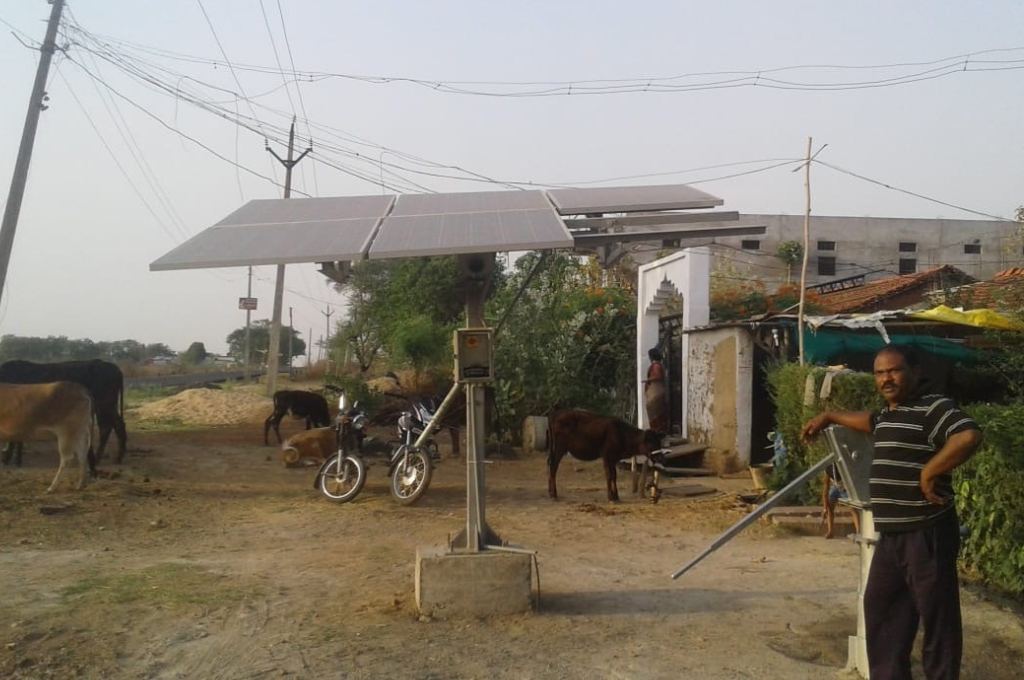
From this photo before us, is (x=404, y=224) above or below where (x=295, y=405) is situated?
above

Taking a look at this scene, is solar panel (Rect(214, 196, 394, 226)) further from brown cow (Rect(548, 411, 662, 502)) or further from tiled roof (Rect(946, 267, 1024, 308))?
tiled roof (Rect(946, 267, 1024, 308))

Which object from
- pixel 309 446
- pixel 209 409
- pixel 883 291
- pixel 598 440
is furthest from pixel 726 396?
pixel 209 409

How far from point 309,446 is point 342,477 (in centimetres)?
294

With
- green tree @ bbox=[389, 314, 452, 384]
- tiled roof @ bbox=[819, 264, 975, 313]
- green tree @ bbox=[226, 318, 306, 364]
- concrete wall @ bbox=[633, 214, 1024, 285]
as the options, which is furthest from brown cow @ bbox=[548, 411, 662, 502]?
green tree @ bbox=[226, 318, 306, 364]

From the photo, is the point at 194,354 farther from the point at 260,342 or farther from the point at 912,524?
the point at 912,524

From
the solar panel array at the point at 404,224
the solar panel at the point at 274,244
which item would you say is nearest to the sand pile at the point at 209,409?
the solar panel array at the point at 404,224

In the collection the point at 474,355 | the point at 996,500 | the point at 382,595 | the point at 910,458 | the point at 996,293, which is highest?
the point at 996,293

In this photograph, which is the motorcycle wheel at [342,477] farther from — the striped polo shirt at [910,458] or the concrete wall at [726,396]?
the striped polo shirt at [910,458]

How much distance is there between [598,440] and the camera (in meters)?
10.5

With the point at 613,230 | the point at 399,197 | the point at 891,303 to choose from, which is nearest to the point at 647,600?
the point at 613,230

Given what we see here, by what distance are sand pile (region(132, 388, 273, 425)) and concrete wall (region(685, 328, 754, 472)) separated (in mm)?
Answer: 12280

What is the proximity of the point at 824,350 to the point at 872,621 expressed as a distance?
8200 mm

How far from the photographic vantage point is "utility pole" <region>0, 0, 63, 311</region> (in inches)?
566

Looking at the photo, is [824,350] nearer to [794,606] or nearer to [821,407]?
[821,407]
